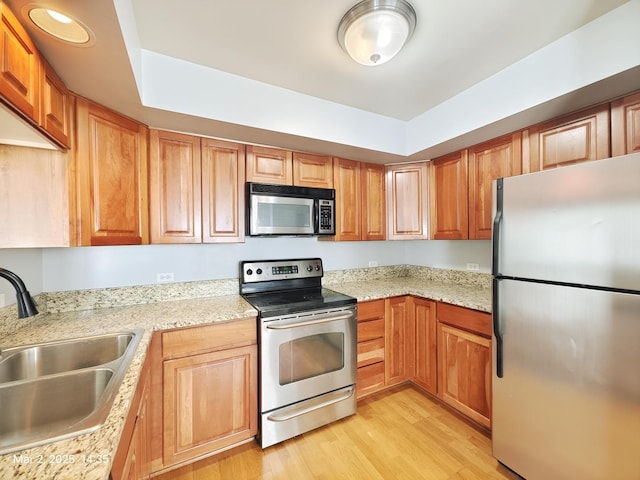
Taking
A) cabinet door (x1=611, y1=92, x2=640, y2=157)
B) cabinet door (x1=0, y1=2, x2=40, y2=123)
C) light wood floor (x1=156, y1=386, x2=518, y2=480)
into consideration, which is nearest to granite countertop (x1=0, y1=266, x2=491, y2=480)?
light wood floor (x1=156, y1=386, x2=518, y2=480)

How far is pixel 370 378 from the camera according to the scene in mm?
2213

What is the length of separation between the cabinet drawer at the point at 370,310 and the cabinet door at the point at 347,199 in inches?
25.0

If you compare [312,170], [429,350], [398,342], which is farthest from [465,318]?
[312,170]

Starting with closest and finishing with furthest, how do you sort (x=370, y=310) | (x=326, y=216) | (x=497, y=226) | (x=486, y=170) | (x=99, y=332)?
(x=99, y=332)
(x=497, y=226)
(x=486, y=170)
(x=370, y=310)
(x=326, y=216)

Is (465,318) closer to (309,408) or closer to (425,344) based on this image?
(425,344)

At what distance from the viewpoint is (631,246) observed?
3.61ft

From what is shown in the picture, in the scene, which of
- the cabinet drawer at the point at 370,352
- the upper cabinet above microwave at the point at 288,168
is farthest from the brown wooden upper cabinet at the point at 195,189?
the cabinet drawer at the point at 370,352

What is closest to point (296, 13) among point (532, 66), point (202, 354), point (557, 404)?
point (532, 66)

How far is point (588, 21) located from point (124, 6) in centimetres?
218

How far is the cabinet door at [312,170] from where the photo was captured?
2256mm

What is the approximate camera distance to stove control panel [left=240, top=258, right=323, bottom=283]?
7.24 ft

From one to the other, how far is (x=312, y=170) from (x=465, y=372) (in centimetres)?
199

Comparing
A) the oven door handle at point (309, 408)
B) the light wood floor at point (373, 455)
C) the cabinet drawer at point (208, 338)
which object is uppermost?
the cabinet drawer at point (208, 338)

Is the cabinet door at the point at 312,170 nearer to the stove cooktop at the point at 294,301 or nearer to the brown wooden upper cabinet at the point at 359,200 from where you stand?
the brown wooden upper cabinet at the point at 359,200
